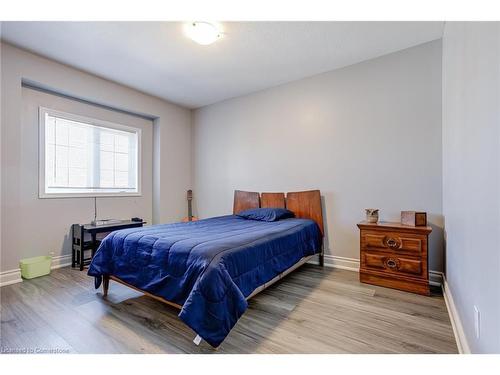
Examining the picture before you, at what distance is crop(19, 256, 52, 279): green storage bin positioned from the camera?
2.69 meters

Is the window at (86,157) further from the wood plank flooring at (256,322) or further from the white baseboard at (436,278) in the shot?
the white baseboard at (436,278)

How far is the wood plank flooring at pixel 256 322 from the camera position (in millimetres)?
1525

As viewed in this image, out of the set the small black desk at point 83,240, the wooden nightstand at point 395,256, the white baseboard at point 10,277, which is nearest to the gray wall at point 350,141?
the wooden nightstand at point 395,256

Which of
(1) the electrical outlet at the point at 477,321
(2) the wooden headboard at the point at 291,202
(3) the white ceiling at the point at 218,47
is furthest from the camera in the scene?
(2) the wooden headboard at the point at 291,202

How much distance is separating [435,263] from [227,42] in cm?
320

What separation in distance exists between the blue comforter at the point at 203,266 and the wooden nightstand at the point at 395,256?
0.79 meters

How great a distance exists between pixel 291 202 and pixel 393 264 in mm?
1450

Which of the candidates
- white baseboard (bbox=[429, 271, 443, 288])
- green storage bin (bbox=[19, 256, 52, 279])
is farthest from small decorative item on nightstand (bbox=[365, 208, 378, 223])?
green storage bin (bbox=[19, 256, 52, 279])

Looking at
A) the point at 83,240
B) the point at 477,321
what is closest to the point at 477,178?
the point at 477,321

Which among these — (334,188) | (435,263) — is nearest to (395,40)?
(334,188)

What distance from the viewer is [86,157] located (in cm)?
352

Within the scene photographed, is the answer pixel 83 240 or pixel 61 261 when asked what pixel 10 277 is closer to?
pixel 61 261

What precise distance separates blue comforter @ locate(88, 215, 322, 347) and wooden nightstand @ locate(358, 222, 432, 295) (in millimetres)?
791
